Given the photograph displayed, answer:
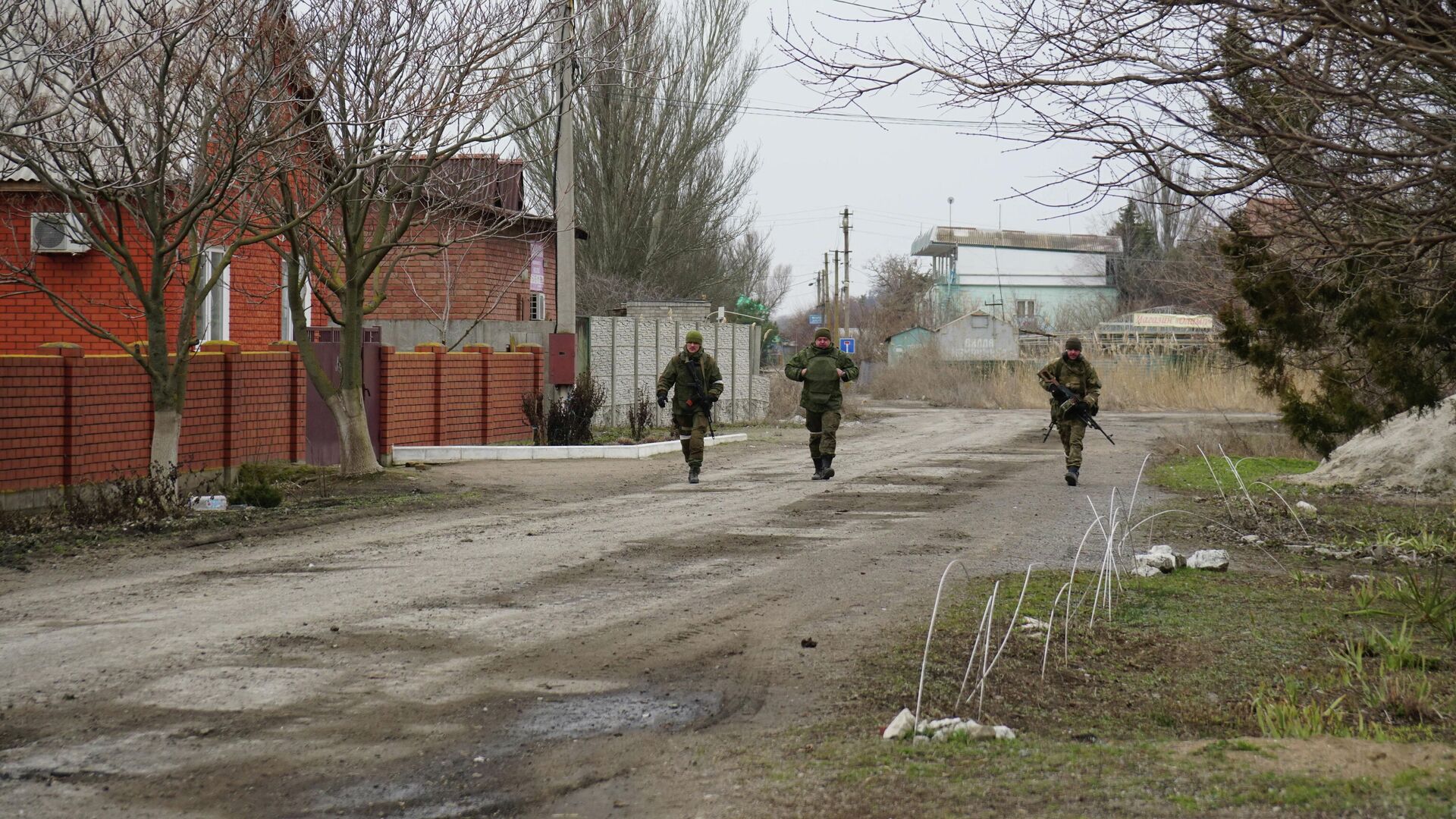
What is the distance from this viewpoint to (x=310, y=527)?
1180cm

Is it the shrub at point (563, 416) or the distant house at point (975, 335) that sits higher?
the distant house at point (975, 335)

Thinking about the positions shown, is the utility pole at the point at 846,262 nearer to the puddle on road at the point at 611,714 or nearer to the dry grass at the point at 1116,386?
the dry grass at the point at 1116,386

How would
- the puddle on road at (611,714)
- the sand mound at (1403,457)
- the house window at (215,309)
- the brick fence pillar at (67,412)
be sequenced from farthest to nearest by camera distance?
the house window at (215,309)
the sand mound at (1403,457)
the brick fence pillar at (67,412)
the puddle on road at (611,714)

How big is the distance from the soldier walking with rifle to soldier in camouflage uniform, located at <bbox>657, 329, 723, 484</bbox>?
4087 millimetres

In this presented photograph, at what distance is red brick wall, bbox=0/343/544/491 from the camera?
38.6ft

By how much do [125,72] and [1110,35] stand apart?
990 centimetres

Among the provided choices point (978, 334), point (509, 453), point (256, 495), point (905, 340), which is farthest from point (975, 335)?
point (256, 495)

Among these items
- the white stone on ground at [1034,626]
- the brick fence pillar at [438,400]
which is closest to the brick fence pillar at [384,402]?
the brick fence pillar at [438,400]

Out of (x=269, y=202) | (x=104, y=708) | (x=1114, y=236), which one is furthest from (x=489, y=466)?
(x=1114, y=236)

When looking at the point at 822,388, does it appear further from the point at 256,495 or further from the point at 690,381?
the point at 256,495

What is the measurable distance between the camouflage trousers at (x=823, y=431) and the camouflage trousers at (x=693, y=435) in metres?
1.29

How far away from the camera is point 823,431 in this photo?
1641 centimetres

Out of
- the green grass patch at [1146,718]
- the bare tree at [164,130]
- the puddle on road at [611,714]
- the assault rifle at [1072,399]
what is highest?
the bare tree at [164,130]

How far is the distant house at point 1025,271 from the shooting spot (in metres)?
80.4
